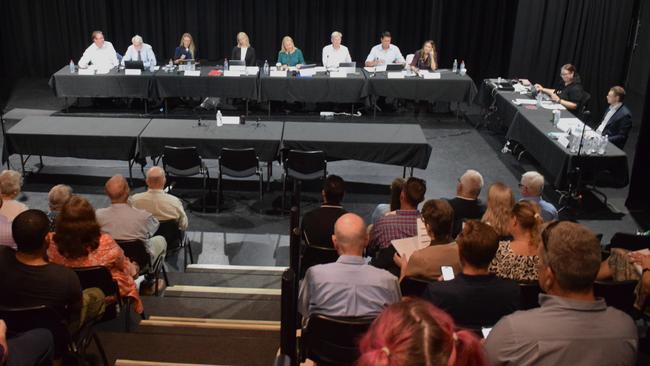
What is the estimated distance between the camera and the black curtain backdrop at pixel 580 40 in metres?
10.5

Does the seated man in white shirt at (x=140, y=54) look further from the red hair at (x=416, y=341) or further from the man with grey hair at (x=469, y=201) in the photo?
the red hair at (x=416, y=341)

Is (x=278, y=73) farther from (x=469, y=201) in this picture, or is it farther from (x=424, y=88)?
(x=469, y=201)

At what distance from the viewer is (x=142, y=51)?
10.3 metres

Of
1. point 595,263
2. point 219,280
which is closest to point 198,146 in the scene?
point 219,280

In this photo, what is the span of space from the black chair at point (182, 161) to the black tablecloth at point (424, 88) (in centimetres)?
384

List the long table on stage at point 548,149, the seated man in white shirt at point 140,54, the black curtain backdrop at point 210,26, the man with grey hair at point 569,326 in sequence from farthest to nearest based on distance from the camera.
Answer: the black curtain backdrop at point 210,26, the seated man in white shirt at point 140,54, the long table on stage at point 548,149, the man with grey hair at point 569,326

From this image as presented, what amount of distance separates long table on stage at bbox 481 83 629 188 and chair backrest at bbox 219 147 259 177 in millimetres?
3119

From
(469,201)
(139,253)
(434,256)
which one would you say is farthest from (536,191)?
(139,253)

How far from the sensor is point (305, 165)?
21.6 ft

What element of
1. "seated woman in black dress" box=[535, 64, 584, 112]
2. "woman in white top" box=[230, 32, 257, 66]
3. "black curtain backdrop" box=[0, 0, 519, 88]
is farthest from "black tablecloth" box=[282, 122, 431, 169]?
"black curtain backdrop" box=[0, 0, 519, 88]

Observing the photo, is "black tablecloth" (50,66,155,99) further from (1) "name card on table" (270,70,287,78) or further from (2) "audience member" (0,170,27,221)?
(2) "audience member" (0,170,27,221)

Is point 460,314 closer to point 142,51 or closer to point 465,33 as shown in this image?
point 142,51

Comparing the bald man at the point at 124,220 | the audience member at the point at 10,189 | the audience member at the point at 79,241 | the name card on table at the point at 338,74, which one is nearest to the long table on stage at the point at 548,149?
the name card on table at the point at 338,74

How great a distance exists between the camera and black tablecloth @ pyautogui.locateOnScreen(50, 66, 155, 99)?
962 centimetres
